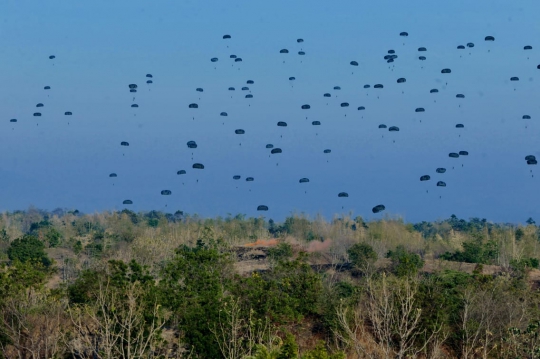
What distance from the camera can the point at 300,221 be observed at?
191 m

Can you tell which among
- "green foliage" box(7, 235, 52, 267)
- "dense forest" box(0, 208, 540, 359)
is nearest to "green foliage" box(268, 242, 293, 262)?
"dense forest" box(0, 208, 540, 359)

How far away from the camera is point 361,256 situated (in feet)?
350

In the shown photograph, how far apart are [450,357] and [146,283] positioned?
2293 centimetres

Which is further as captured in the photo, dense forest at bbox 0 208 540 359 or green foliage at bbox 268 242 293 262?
green foliage at bbox 268 242 293 262

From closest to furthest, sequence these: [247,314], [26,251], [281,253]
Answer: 1. [247,314]
2. [26,251]
3. [281,253]

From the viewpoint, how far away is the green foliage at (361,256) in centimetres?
10550

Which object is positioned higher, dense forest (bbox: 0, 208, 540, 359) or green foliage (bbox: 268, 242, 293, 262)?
green foliage (bbox: 268, 242, 293, 262)

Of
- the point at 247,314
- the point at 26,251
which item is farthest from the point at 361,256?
the point at 247,314

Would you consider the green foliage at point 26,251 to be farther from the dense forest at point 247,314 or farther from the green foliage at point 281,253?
the dense forest at point 247,314

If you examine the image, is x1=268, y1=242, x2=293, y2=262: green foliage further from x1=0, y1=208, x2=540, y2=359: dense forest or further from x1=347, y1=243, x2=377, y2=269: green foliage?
x1=0, y1=208, x2=540, y2=359: dense forest

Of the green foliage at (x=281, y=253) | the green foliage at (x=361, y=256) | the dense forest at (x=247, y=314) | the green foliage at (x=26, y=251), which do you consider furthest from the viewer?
the green foliage at (x=281, y=253)

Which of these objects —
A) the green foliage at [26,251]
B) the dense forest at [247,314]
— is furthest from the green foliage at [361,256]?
the green foliage at [26,251]

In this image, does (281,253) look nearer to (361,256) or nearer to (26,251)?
(361,256)

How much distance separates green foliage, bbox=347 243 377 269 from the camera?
105500 millimetres
